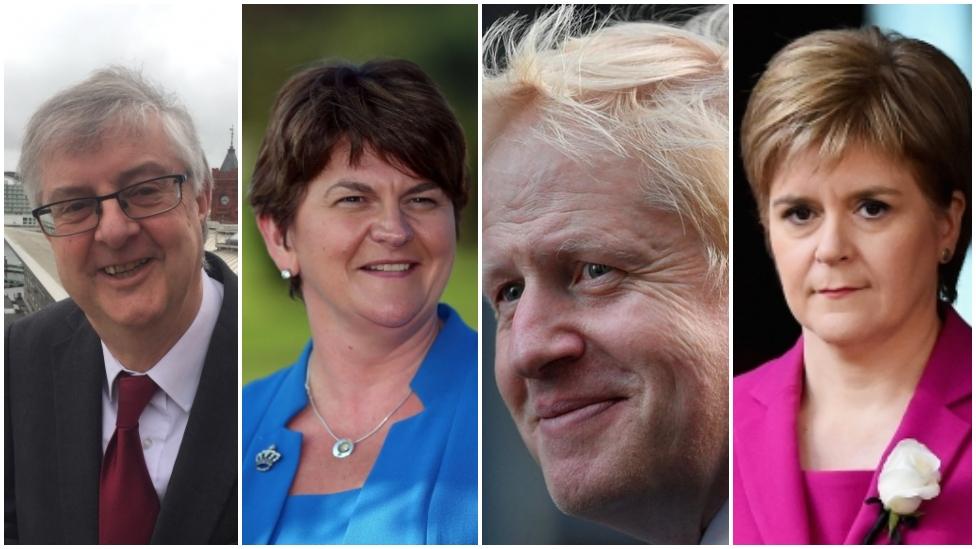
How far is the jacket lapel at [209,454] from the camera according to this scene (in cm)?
542

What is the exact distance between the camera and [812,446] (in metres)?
5.29

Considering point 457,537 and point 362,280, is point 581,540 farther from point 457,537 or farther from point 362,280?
point 362,280

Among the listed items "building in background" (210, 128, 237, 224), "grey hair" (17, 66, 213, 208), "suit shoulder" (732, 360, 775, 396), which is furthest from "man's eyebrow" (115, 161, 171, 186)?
"suit shoulder" (732, 360, 775, 396)

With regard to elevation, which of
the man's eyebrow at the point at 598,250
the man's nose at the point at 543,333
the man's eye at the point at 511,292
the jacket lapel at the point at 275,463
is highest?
the man's eyebrow at the point at 598,250

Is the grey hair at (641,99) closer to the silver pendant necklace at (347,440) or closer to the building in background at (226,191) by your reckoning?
the building in background at (226,191)

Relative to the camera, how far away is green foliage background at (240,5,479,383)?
5387 millimetres

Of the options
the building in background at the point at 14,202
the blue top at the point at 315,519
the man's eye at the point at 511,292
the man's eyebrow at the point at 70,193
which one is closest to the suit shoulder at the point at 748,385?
the man's eye at the point at 511,292

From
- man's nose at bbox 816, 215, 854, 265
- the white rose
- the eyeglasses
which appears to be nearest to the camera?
the white rose

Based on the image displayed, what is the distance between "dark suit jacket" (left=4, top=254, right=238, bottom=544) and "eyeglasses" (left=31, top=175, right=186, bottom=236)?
11.9 inches

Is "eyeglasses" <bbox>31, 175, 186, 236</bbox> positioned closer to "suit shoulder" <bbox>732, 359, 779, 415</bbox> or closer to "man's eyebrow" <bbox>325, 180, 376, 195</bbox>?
"man's eyebrow" <bbox>325, 180, 376, 195</bbox>

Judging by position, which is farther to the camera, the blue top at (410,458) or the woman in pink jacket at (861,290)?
the blue top at (410,458)

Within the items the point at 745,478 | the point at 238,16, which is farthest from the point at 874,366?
the point at 238,16

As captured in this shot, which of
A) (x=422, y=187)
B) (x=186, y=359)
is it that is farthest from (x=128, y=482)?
(x=422, y=187)

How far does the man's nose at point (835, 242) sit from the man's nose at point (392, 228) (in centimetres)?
171
